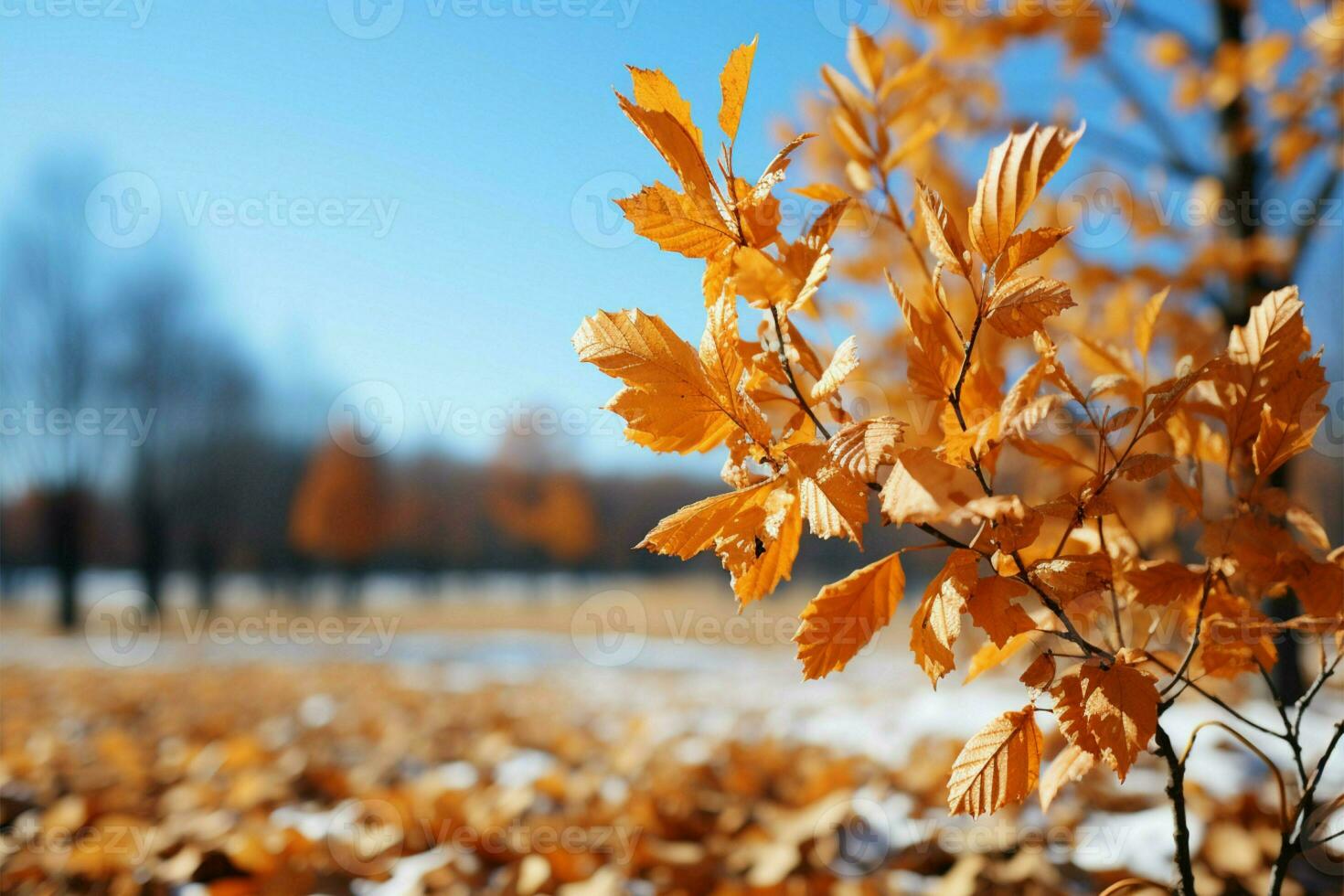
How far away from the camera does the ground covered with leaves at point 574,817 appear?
1.34 m

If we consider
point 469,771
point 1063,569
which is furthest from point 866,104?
point 469,771

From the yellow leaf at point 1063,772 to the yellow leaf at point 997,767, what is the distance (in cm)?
10

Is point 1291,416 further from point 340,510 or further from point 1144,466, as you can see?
point 340,510

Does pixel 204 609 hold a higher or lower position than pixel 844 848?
lower

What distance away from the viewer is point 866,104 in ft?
3.15

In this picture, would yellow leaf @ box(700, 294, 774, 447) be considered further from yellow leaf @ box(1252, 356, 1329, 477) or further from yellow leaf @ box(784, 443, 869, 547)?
yellow leaf @ box(1252, 356, 1329, 477)

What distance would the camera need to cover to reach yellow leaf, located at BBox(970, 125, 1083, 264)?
545 millimetres

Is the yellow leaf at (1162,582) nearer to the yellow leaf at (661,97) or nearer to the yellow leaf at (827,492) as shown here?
the yellow leaf at (827,492)

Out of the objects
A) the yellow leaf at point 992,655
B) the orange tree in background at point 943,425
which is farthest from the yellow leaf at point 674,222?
the yellow leaf at point 992,655

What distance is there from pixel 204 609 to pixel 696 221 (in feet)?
85.9

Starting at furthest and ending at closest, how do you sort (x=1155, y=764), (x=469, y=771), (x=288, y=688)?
(x=288, y=688) < (x=469, y=771) < (x=1155, y=764)

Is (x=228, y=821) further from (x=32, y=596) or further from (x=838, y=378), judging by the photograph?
(x=32, y=596)

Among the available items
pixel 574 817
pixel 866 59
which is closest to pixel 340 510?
pixel 574 817

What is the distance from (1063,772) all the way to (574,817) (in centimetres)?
111
